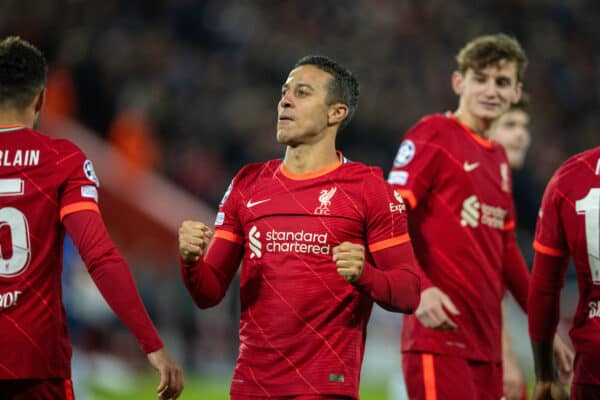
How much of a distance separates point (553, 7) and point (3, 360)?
57.4 ft

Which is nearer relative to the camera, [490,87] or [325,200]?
[325,200]

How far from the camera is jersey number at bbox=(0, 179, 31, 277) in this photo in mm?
4285

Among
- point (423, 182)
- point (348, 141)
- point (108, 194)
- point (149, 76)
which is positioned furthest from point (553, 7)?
point (423, 182)

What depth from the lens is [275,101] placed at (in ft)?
53.5

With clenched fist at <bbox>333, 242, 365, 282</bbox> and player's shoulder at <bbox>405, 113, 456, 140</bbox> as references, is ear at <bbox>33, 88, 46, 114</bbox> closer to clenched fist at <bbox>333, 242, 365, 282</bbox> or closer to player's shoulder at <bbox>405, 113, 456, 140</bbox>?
clenched fist at <bbox>333, 242, 365, 282</bbox>

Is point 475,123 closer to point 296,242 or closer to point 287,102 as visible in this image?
point 287,102

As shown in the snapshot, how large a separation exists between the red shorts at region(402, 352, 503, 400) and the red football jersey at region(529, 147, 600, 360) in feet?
3.66

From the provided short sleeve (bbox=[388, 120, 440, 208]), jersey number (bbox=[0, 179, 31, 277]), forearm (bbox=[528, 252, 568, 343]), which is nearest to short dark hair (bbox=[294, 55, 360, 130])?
short sleeve (bbox=[388, 120, 440, 208])

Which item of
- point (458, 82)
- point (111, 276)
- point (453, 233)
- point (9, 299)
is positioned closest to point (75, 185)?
point (111, 276)

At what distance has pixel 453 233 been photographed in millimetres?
5867

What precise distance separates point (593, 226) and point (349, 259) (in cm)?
115

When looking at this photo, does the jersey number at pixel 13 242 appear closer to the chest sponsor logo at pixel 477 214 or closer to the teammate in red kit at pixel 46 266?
the teammate in red kit at pixel 46 266

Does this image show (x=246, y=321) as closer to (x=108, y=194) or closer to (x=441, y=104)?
(x=108, y=194)

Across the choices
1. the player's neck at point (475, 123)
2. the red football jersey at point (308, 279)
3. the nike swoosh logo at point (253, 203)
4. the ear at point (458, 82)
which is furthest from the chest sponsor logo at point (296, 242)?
the ear at point (458, 82)
